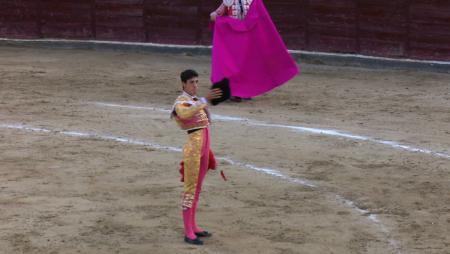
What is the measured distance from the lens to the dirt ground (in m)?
6.05

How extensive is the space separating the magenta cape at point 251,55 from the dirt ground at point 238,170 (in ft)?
1.02

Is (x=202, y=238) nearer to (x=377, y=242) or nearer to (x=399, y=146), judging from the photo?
(x=377, y=242)

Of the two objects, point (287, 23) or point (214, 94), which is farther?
point (287, 23)

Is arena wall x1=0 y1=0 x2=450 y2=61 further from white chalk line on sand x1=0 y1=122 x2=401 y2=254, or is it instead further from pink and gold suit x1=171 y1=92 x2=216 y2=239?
pink and gold suit x1=171 y1=92 x2=216 y2=239

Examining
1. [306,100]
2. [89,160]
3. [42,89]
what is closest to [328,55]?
[306,100]

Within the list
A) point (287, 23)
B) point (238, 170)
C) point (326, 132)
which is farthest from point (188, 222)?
point (287, 23)

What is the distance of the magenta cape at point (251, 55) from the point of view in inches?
414

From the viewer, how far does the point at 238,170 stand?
7891mm

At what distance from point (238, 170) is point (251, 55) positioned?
10.3 feet

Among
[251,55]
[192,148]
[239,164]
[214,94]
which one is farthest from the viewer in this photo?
[251,55]

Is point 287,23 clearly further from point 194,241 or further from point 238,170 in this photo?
point 194,241

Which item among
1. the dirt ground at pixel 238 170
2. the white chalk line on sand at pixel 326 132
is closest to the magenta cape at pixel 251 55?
the dirt ground at pixel 238 170

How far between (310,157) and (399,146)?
93cm

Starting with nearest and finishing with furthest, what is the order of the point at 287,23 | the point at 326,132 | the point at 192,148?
the point at 192,148, the point at 326,132, the point at 287,23
